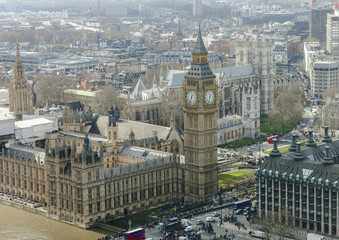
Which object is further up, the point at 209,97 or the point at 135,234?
the point at 209,97

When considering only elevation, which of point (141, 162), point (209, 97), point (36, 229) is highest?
point (209, 97)

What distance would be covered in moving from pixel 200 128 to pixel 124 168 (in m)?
13.2

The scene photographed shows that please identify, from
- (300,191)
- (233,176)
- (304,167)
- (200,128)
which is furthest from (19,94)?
(300,191)

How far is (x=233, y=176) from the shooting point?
140 metres

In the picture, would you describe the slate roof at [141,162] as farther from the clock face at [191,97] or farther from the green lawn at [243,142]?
the green lawn at [243,142]

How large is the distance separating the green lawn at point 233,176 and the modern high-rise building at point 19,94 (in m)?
42.4

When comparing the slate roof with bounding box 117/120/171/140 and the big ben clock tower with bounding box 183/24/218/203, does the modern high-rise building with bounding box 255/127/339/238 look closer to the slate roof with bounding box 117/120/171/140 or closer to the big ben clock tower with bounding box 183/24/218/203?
the big ben clock tower with bounding box 183/24/218/203

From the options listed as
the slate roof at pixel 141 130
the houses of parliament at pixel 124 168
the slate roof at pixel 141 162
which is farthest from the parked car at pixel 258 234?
the slate roof at pixel 141 130

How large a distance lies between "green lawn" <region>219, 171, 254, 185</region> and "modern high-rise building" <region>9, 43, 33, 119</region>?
42.4m

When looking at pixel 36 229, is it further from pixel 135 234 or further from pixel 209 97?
pixel 209 97

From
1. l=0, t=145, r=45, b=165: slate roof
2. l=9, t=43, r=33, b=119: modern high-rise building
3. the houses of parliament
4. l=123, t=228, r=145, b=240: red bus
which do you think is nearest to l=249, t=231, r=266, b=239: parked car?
l=123, t=228, r=145, b=240: red bus

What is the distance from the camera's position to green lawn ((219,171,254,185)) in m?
136

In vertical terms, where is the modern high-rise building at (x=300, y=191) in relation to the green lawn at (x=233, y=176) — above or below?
above

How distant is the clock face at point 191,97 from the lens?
12235 cm
